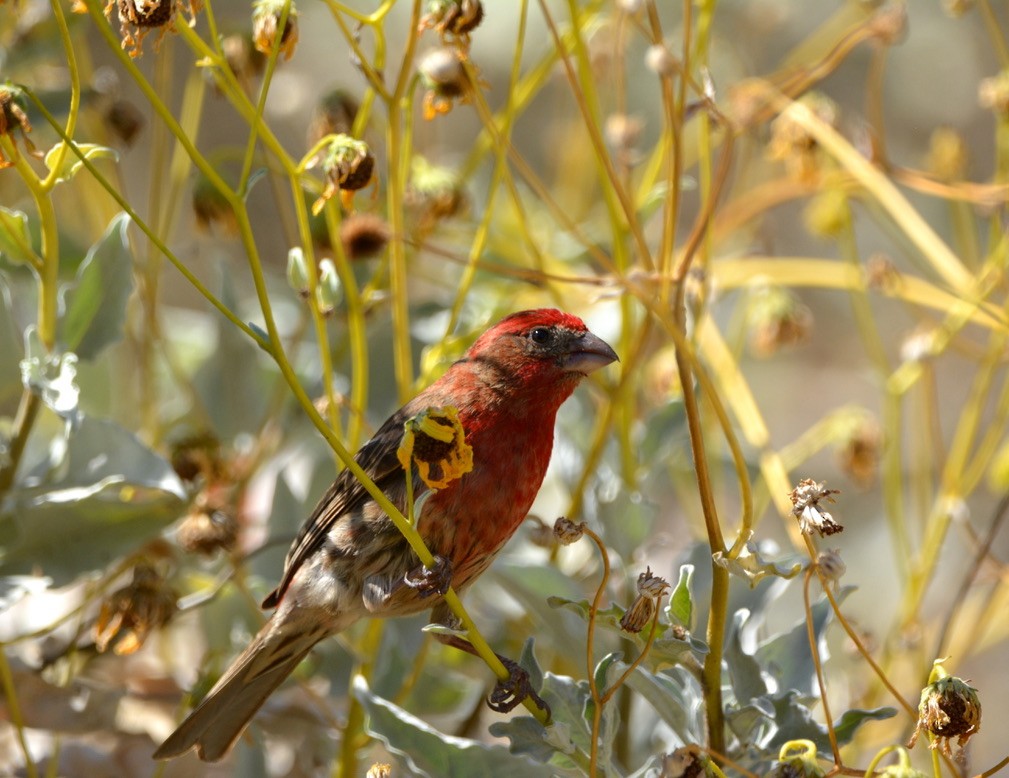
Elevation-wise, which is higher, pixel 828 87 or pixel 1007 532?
pixel 828 87

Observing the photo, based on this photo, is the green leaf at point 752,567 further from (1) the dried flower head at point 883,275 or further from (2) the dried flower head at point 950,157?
(2) the dried flower head at point 950,157

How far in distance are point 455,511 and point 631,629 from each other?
28.5 inches

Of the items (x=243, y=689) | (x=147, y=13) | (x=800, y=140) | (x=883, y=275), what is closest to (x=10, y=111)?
(x=147, y=13)

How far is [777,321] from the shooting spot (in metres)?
3.70

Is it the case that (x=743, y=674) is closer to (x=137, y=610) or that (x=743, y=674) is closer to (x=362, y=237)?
(x=137, y=610)

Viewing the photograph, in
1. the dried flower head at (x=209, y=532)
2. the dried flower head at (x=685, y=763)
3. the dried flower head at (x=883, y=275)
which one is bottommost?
the dried flower head at (x=685, y=763)

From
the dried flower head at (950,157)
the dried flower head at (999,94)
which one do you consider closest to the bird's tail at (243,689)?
the dried flower head at (999,94)

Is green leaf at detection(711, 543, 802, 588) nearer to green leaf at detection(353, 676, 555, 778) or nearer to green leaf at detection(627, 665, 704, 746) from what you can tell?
green leaf at detection(627, 665, 704, 746)

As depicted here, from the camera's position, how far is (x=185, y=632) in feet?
14.6

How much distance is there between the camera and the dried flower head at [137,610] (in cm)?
296

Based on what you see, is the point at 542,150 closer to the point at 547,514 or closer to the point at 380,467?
the point at 547,514

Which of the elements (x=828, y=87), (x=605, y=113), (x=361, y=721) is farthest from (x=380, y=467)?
(x=828, y=87)

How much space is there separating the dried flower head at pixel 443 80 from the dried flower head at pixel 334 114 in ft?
1.76

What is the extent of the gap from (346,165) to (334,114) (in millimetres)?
970
